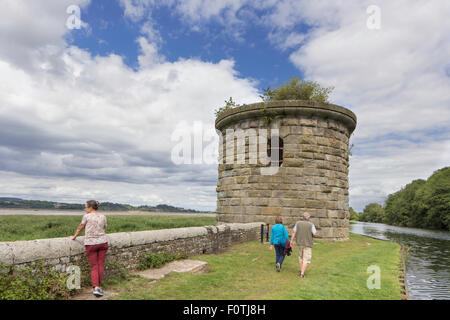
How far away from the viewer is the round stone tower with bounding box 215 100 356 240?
13172 mm

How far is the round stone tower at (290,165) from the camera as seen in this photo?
13.2 m

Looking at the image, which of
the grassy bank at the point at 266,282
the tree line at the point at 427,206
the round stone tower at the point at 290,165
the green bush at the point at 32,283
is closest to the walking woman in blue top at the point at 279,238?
the grassy bank at the point at 266,282

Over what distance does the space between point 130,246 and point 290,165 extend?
8.30 meters

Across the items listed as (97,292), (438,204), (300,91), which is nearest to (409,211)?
(438,204)

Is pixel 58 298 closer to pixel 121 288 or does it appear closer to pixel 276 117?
pixel 121 288

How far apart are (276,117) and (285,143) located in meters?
1.17

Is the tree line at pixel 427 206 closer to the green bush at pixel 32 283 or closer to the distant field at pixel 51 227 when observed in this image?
the distant field at pixel 51 227

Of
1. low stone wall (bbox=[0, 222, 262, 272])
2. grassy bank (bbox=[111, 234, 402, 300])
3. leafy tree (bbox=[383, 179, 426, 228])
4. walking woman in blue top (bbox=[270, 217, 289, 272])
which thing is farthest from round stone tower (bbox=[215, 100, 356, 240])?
leafy tree (bbox=[383, 179, 426, 228])

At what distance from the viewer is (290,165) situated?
1329 cm

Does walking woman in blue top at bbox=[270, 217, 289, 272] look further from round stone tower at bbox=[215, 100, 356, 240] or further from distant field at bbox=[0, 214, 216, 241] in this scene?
distant field at bbox=[0, 214, 216, 241]

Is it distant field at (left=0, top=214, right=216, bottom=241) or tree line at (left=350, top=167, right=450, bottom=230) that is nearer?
distant field at (left=0, top=214, right=216, bottom=241)

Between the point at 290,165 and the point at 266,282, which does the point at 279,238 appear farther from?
the point at 290,165

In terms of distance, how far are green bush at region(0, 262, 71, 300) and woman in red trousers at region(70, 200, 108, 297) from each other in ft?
A: 1.37
